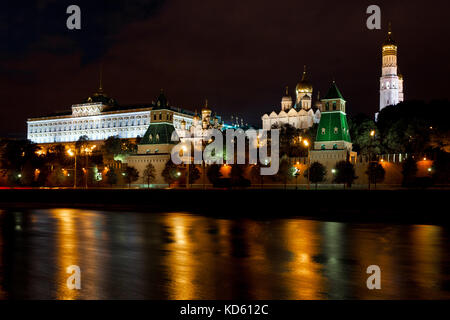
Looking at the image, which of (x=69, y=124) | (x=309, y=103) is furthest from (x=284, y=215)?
(x=69, y=124)

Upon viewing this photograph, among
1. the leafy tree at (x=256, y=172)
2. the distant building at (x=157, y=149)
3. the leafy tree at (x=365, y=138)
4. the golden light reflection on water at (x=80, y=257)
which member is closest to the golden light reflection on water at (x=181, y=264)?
the golden light reflection on water at (x=80, y=257)

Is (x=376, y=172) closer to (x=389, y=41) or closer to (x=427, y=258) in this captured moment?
(x=427, y=258)

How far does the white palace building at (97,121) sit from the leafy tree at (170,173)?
6055 centimetres

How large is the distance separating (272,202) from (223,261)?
590 inches

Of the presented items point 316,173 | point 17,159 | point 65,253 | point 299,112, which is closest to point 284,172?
point 316,173

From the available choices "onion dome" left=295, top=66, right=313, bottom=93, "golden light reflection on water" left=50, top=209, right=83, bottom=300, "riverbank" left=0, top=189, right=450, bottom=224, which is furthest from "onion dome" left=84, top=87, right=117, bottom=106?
"golden light reflection on water" left=50, top=209, right=83, bottom=300

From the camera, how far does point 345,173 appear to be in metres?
53.6

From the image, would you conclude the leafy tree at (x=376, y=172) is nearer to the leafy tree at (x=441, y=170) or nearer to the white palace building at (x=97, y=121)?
the leafy tree at (x=441, y=170)

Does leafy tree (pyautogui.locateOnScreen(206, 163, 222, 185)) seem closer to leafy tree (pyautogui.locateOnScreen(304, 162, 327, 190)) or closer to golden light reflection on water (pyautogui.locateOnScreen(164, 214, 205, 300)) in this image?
leafy tree (pyautogui.locateOnScreen(304, 162, 327, 190))

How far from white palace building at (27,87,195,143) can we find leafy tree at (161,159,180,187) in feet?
199
